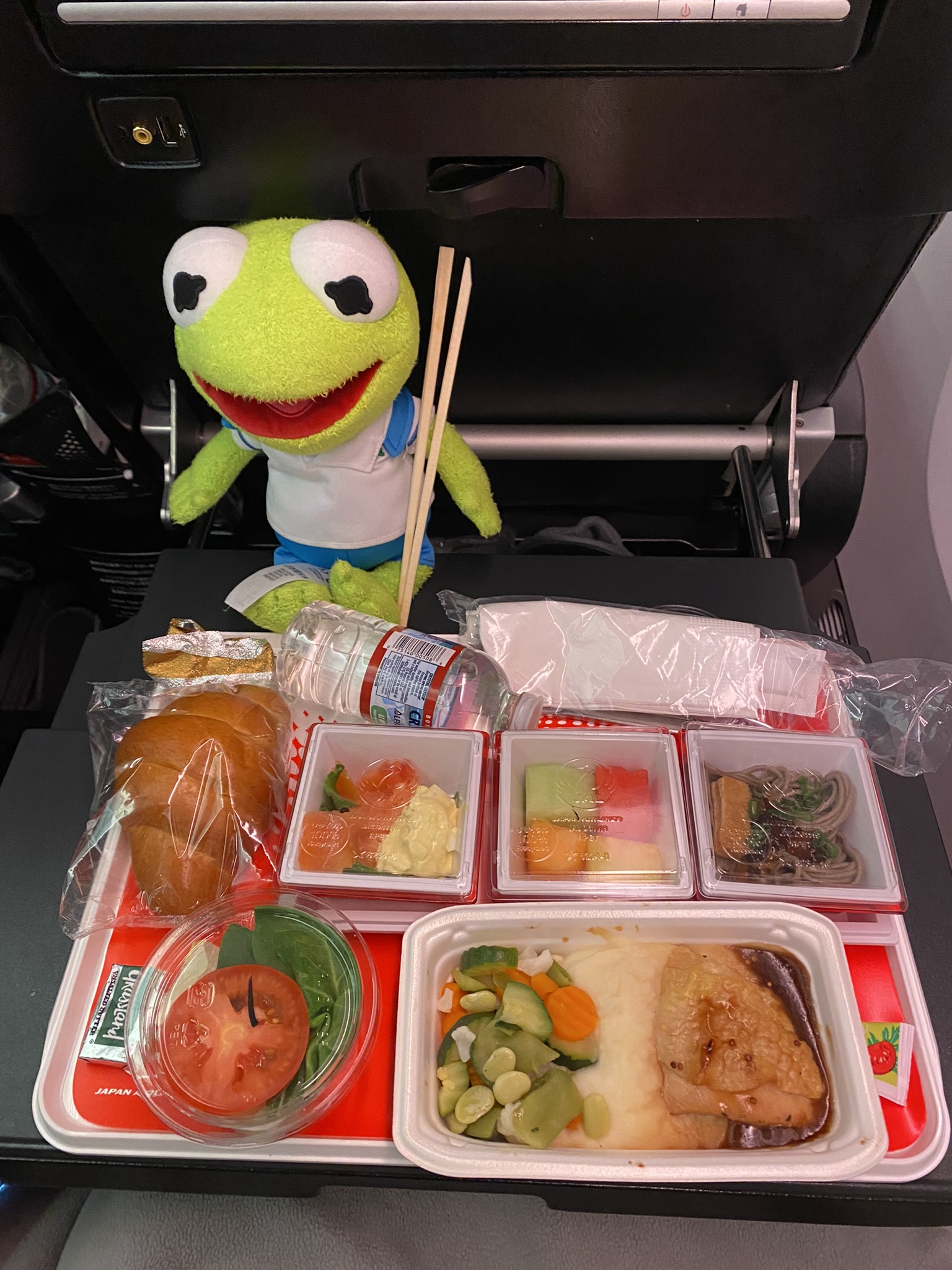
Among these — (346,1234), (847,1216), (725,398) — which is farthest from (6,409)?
(847,1216)

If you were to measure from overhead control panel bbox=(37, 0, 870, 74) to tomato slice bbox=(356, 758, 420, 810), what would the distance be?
0.64m

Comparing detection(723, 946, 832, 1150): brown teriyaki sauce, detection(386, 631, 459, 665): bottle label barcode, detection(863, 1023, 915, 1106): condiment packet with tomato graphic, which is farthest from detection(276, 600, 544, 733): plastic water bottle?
detection(863, 1023, 915, 1106): condiment packet with tomato graphic

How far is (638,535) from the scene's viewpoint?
1230 mm

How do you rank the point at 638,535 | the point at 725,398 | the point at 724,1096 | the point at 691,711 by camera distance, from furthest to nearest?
the point at 638,535, the point at 725,398, the point at 691,711, the point at 724,1096

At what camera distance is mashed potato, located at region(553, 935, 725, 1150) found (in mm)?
664

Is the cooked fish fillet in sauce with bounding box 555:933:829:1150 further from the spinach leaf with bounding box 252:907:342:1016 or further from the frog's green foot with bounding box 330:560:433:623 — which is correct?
→ the frog's green foot with bounding box 330:560:433:623

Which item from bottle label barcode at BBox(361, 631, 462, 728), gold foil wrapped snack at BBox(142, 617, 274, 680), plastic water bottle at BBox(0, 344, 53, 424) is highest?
plastic water bottle at BBox(0, 344, 53, 424)

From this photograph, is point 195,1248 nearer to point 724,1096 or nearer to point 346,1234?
point 346,1234

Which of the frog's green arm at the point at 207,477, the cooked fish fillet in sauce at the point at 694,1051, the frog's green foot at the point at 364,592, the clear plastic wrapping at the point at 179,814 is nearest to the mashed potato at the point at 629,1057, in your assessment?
the cooked fish fillet in sauce at the point at 694,1051

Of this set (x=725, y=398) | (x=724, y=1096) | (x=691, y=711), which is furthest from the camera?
(x=725, y=398)

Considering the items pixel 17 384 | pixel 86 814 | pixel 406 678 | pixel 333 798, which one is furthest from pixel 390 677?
pixel 17 384

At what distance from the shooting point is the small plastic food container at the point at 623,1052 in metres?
0.63

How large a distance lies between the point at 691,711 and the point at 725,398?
0.42 m

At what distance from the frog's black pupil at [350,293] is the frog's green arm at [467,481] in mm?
238
